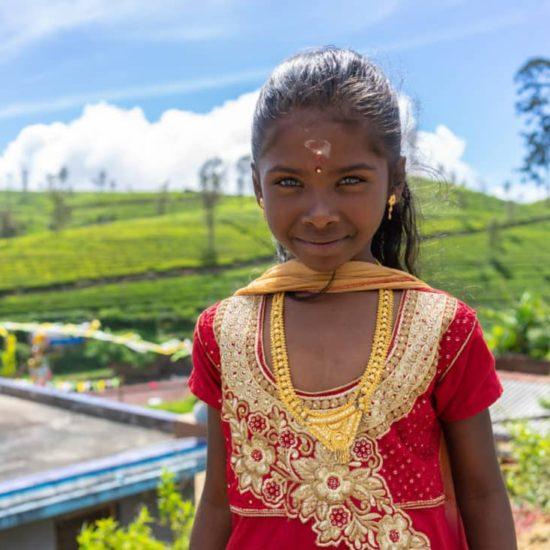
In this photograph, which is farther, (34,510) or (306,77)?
(34,510)

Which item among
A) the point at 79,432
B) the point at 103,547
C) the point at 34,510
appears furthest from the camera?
the point at 79,432

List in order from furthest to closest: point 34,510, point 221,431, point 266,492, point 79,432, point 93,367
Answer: point 93,367, point 79,432, point 34,510, point 221,431, point 266,492

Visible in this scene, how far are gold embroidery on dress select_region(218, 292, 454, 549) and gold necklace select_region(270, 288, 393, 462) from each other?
14 mm

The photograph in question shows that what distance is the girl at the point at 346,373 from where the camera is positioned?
3.78 ft

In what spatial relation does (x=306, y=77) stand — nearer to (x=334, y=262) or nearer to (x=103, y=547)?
(x=334, y=262)

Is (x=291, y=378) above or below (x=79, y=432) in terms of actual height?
above

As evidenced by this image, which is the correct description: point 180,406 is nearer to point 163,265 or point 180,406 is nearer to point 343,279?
point 343,279

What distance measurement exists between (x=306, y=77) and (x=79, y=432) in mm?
5108

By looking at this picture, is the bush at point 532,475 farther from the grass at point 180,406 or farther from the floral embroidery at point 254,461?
the grass at point 180,406

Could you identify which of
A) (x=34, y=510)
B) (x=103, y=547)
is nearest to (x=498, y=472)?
(x=103, y=547)

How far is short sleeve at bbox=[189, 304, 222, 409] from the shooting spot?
1.32 m

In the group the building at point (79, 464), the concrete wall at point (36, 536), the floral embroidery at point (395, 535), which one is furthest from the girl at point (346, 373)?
the concrete wall at point (36, 536)

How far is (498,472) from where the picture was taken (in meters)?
1.23

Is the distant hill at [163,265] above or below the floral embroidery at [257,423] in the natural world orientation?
below
